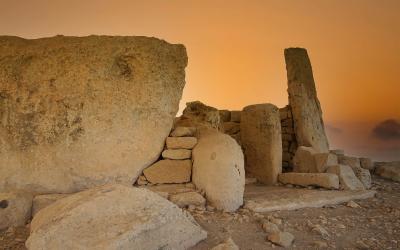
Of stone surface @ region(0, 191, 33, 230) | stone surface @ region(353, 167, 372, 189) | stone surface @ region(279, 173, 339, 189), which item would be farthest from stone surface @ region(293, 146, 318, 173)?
stone surface @ region(0, 191, 33, 230)

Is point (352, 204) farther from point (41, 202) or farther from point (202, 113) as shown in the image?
point (41, 202)

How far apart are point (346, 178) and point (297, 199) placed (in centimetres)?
147

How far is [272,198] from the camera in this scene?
496 cm

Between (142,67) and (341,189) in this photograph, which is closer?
(142,67)

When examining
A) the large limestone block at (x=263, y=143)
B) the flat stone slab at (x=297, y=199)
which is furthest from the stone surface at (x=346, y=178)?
the large limestone block at (x=263, y=143)

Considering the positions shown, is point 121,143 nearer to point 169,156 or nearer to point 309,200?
point 169,156

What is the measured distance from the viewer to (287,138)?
894 centimetres

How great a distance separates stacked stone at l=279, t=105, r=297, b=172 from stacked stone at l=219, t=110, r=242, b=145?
1.17 meters

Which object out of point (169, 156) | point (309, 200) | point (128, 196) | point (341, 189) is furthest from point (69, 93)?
point (341, 189)

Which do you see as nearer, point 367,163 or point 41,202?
point 41,202

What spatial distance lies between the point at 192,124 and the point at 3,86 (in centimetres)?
267

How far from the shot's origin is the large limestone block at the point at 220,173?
4.29 metres

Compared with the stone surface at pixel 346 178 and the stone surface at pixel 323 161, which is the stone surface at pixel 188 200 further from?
the stone surface at pixel 323 161

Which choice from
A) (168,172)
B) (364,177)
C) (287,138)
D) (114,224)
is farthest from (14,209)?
(287,138)
